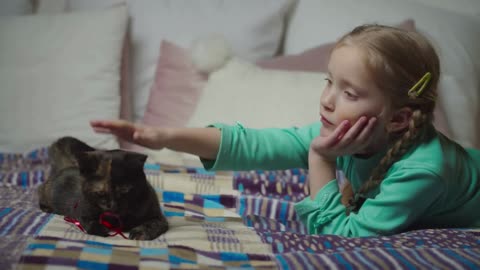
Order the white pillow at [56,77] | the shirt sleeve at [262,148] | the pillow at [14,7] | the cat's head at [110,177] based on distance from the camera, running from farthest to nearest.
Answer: the pillow at [14,7], the white pillow at [56,77], the shirt sleeve at [262,148], the cat's head at [110,177]

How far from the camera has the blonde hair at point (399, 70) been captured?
1011 mm

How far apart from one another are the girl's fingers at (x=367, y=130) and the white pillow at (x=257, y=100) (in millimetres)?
664

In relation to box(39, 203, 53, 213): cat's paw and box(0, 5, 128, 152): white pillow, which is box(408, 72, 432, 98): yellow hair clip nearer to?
box(39, 203, 53, 213): cat's paw

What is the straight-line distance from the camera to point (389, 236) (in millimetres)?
981

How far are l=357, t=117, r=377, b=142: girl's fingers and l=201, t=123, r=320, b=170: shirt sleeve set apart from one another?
0.28 metres

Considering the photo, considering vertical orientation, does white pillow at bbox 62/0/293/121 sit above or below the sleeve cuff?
above

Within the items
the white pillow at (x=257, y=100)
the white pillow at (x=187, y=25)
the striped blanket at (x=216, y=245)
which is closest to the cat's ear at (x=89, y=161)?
the striped blanket at (x=216, y=245)

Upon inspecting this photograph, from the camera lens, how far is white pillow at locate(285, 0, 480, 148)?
187 centimetres

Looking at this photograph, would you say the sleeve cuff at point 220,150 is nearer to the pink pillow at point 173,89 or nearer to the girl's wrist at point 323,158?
the girl's wrist at point 323,158

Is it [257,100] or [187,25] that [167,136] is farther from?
[187,25]

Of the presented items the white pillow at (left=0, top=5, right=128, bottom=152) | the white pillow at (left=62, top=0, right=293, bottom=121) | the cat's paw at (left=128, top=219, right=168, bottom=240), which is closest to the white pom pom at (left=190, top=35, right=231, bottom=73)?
the white pillow at (left=62, top=0, right=293, bottom=121)

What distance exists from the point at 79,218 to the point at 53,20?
1.26m

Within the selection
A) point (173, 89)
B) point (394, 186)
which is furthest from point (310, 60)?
point (394, 186)

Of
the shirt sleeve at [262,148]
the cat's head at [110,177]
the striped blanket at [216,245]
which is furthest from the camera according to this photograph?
the shirt sleeve at [262,148]
